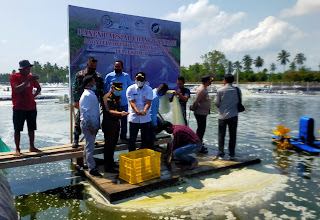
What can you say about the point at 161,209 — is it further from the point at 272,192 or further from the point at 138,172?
the point at 272,192

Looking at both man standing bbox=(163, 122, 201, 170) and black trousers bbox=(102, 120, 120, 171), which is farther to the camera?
man standing bbox=(163, 122, 201, 170)

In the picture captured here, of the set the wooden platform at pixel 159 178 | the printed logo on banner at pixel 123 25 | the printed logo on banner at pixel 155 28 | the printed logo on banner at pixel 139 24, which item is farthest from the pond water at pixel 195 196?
the printed logo on banner at pixel 155 28

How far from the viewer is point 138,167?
446cm

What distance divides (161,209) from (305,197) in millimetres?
2490

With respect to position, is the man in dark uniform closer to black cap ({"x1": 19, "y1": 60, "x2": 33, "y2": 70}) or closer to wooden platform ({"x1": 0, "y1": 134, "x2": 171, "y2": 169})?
wooden platform ({"x1": 0, "y1": 134, "x2": 171, "y2": 169})

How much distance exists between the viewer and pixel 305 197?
429 cm

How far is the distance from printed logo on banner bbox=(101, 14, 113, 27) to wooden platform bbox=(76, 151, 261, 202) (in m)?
3.39

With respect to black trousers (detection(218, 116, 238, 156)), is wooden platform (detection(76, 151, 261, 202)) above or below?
below

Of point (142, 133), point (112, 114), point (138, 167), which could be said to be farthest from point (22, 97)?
point (138, 167)

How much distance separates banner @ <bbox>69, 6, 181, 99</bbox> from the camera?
5715 millimetres

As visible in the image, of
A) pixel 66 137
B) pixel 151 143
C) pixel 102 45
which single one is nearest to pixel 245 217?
pixel 151 143

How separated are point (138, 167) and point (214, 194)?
4.66ft

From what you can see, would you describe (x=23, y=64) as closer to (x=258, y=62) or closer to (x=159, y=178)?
(x=159, y=178)

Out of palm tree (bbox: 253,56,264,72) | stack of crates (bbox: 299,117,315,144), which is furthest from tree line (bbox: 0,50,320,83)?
stack of crates (bbox: 299,117,315,144)
